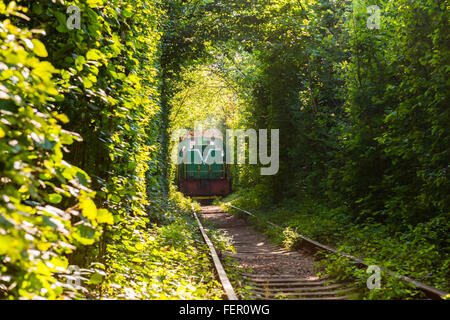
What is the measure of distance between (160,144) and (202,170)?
64.0 feet

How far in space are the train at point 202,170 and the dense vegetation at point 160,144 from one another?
35.1 ft

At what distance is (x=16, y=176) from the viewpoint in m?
1.92

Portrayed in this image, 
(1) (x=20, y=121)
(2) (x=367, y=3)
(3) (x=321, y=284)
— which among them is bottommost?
(3) (x=321, y=284)

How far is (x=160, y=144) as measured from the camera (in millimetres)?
10445

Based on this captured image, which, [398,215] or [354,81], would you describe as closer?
[398,215]

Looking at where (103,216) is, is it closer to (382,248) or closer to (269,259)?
(382,248)

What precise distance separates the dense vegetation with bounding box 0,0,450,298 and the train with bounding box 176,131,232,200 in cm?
1068

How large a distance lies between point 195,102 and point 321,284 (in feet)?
87.4

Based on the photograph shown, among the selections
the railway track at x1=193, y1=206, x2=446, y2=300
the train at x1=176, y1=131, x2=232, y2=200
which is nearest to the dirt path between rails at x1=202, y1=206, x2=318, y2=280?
the railway track at x1=193, y1=206, x2=446, y2=300

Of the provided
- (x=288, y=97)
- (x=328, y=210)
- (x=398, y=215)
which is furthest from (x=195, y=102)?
(x=398, y=215)

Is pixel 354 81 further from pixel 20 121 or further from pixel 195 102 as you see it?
pixel 195 102

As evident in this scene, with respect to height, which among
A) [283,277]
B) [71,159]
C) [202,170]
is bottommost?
[283,277]

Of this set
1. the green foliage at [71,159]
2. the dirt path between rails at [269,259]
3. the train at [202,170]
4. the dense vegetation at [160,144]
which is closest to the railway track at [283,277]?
the dirt path between rails at [269,259]

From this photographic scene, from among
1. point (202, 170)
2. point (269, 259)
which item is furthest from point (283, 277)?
point (202, 170)
